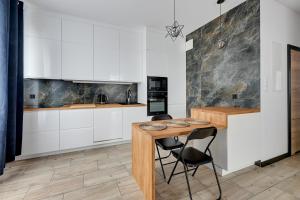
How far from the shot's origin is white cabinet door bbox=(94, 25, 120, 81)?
127 inches

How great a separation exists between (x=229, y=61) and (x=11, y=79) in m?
3.60

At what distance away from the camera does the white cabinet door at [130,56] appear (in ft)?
11.5

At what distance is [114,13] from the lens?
287 centimetres

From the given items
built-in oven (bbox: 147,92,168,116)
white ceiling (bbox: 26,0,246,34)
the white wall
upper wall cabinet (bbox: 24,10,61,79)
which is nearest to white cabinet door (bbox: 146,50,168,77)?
built-in oven (bbox: 147,92,168,116)

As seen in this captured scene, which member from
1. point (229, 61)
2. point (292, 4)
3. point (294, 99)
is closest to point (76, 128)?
point (229, 61)

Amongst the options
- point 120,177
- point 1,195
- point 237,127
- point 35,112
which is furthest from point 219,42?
point 1,195

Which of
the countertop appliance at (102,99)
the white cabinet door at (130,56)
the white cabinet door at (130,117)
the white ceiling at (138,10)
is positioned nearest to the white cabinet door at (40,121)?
the countertop appliance at (102,99)

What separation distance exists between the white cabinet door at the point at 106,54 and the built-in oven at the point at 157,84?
75 cm

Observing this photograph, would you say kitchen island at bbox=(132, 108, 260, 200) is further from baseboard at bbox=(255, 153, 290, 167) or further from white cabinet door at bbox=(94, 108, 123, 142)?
white cabinet door at bbox=(94, 108, 123, 142)

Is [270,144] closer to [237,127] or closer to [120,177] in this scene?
[237,127]

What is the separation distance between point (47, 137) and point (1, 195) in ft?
3.57

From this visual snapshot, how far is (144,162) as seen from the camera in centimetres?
163

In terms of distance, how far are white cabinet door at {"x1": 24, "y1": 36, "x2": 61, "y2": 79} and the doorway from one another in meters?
4.21

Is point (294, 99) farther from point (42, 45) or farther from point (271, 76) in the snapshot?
point (42, 45)
